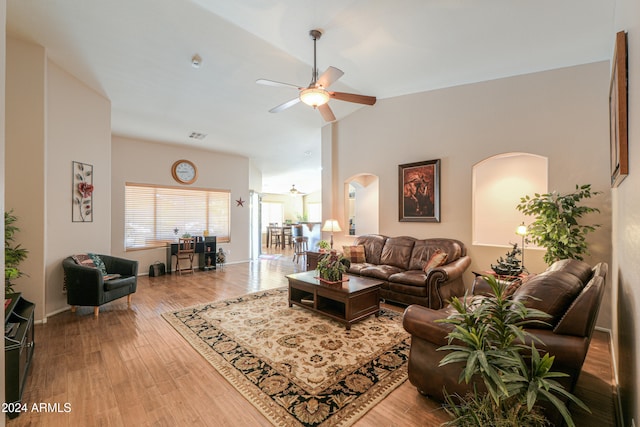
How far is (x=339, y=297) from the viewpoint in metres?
3.34

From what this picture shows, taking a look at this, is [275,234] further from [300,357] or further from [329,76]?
[329,76]

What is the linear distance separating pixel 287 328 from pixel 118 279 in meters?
2.65

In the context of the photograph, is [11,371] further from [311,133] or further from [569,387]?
[311,133]

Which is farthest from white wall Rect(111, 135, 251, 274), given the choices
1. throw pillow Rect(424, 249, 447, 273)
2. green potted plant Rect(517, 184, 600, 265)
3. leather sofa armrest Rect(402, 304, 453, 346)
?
green potted plant Rect(517, 184, 600, 265)

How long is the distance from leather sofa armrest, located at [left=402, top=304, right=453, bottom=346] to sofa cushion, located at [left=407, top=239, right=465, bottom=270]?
95.0 inches

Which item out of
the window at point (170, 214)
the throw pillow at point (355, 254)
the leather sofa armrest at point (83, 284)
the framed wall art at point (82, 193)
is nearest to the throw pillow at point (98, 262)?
the leather sofa armrest at point (83, 284)

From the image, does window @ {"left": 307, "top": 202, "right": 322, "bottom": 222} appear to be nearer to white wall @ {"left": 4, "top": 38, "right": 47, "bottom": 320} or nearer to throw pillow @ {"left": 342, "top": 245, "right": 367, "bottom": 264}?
throw pillow @ {"left": 342, "top": 245, "right": 367, "bottom": 264}

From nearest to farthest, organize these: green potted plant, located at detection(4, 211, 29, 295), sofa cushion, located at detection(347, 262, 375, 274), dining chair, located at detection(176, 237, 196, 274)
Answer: green potted plant, located at detection(4, 211, 29, 295), sofa cushion, located at detection(347, 262, 375, 274), dining chair, located at detection(176, 237, 196, 274)

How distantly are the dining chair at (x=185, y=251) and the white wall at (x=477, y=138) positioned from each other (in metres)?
3.56

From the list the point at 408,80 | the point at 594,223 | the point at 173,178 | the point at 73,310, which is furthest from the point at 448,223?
the point at 173,178

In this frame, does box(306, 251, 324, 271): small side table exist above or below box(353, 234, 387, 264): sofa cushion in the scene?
below

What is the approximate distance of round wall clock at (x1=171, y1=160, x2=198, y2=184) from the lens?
22.2 feet

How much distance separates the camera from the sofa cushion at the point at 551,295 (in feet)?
5.39

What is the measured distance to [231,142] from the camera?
6680mm
